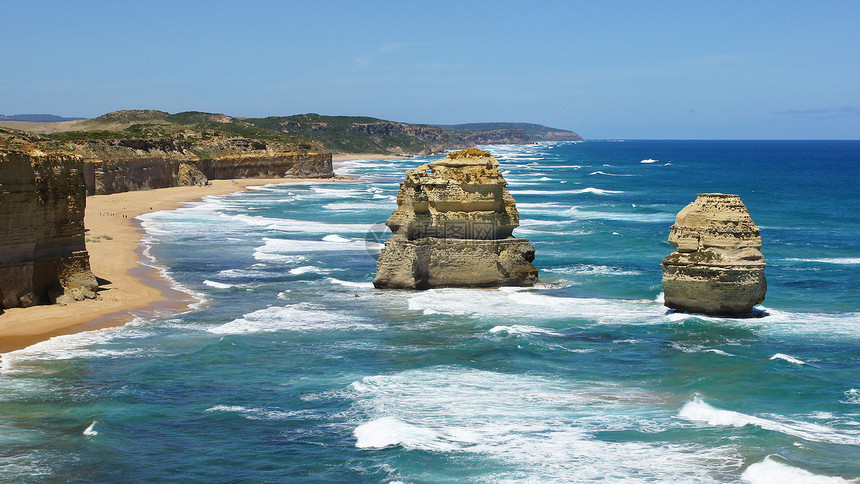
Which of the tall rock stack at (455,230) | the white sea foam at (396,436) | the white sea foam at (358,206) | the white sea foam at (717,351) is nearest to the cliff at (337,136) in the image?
the white sea foam at (358,206)

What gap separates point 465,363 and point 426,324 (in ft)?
12.0

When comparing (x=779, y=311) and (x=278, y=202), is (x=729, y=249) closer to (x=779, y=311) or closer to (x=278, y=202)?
(x=779, y=311)

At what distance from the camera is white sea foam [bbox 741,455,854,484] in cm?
1206

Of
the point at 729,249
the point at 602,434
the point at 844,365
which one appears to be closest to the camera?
the point at 602,434

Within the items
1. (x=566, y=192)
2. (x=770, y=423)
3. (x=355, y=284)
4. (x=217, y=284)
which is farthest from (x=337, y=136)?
(x=770, y=423)

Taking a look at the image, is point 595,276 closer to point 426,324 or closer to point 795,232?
point 426,324

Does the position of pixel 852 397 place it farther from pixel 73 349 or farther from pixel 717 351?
pixel 73 349

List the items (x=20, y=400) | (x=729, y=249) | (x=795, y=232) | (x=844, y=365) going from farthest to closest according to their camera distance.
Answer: (x=795, y=232)
(x=729, y=249)
(x=844, y=365)
(x=20, y=400)

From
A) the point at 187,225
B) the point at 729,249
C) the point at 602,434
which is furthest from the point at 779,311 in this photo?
the point at 187,225

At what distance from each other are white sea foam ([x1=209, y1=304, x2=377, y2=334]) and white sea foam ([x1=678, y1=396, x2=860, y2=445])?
895 centimetres

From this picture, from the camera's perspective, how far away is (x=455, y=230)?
26109mm

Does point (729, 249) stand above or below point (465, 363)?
above

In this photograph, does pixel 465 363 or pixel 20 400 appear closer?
pixel 20 400

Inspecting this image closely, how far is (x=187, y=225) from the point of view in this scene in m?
46.5
